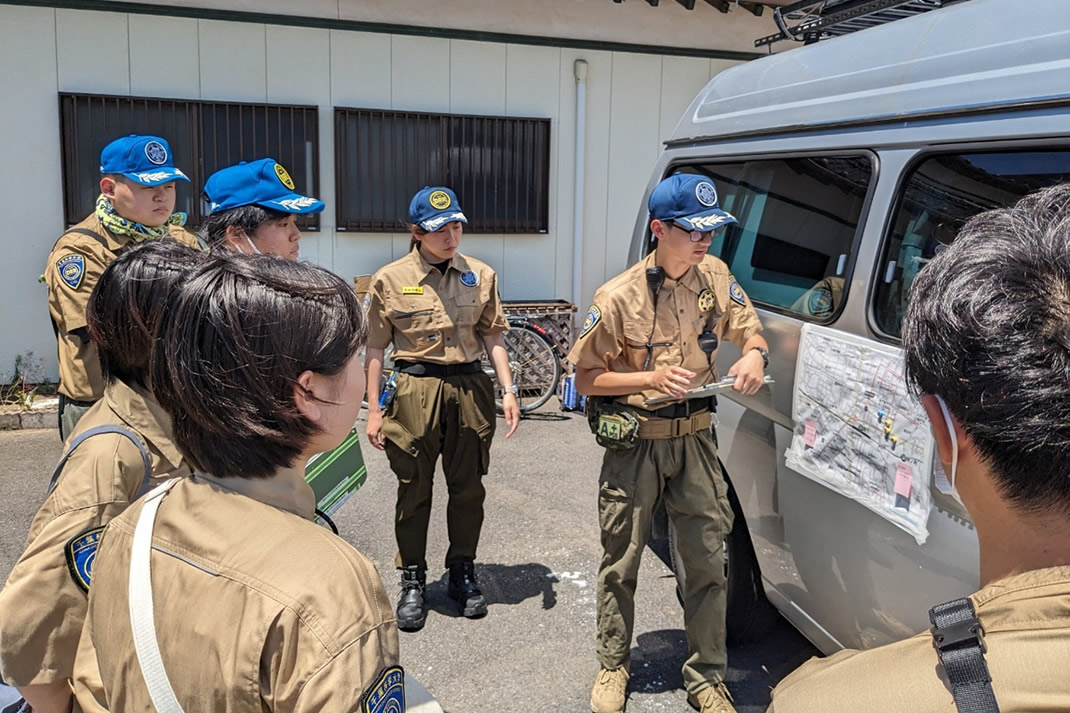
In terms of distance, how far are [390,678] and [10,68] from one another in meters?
7.01

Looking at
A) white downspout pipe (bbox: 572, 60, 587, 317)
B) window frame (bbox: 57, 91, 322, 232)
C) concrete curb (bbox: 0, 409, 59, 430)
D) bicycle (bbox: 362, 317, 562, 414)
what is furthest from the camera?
white downspout pipe (bbox: 572, 60, 587, 317)

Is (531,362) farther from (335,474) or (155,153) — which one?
(335,474)

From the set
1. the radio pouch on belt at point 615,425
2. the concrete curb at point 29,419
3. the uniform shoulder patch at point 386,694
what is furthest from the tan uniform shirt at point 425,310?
the concrete curb at point 29,419

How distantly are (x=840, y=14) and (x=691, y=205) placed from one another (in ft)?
3.62

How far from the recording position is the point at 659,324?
2.94 metres

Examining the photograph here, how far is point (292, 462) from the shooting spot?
119 centimetres

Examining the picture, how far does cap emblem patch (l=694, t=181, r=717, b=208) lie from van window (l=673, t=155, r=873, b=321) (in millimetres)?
339

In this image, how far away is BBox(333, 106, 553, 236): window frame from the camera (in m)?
7.04

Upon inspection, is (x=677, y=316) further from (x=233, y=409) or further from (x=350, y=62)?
(x=350, y=62)

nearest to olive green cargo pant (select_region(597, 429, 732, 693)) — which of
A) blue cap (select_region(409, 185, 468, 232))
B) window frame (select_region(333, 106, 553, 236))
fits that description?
blue cap (select_region(409, 185, 468, 232))

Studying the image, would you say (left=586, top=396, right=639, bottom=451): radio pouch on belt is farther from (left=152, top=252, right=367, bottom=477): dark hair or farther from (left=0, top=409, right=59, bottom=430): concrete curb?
(left=0, top=409, right=59, bottom=430): concrete curb

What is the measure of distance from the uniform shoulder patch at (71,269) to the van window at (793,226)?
97.3 inches

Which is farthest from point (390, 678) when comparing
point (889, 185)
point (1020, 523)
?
point (889, 185)

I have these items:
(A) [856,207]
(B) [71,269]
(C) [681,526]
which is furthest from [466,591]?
(A) [856,207]
